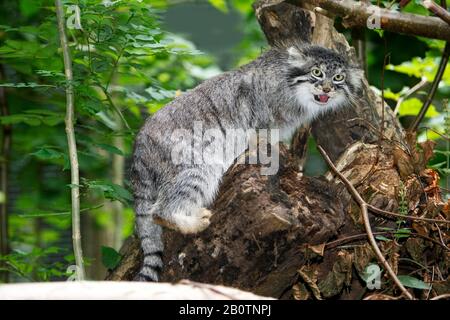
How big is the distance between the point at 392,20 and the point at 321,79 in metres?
1.40

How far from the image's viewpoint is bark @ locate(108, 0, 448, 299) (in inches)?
164

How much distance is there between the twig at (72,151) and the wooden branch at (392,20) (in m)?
1.81

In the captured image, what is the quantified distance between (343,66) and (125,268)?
2301mm

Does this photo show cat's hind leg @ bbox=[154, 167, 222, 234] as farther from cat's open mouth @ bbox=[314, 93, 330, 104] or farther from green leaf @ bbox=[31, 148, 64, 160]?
cat's open mouth @ bbox=[314, 93, 330, 104]

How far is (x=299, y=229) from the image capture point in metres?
4.16

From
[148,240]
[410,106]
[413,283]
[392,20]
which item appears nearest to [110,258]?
[148,240]

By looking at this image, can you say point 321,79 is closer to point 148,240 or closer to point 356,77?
point 356,77

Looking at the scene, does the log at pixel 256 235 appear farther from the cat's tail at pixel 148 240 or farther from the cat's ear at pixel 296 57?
the cat's ear at pixel 296 57

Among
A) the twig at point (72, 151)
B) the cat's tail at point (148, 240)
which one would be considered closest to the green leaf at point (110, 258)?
the cat's tail at point (148, 240)

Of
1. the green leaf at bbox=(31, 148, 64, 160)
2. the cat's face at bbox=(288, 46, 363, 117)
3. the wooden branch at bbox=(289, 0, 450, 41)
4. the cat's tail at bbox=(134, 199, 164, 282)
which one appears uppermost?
the wooden branch at bbox=(289, 0, 450, 41)

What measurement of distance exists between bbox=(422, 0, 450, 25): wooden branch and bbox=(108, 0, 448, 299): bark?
96cm

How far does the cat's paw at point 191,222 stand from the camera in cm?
438

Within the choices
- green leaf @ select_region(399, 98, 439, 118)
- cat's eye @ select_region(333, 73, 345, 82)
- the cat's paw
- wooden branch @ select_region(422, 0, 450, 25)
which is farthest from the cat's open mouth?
wooden branch @ select_region(422, 0, 450, 25)
